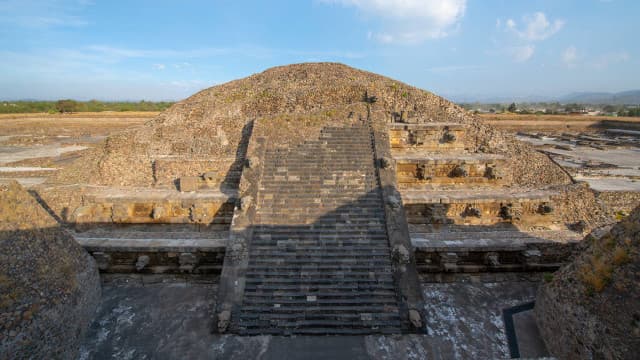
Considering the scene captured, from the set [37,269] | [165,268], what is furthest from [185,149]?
[37,269]

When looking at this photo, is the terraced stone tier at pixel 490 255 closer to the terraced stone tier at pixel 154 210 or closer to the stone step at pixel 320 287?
the stone step at pixel 320 287

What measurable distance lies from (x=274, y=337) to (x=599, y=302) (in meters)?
5.55

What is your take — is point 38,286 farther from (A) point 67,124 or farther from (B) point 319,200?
(A) point 67,124

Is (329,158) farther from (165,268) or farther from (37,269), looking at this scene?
(37,269)

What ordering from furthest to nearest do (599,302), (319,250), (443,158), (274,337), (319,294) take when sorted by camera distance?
(443,158) < (319,250) < (319,294) < (274,337) < (599,302)

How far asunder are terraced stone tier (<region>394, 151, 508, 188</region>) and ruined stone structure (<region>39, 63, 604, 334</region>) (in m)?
0.05

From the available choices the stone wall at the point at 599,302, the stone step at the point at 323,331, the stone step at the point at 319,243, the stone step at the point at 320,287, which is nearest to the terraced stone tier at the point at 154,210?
the stone step at the point at 319,243

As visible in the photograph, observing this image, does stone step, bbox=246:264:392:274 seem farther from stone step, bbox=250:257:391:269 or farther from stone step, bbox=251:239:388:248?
stone step, bbox=251:239:388:248

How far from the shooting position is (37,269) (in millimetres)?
5508

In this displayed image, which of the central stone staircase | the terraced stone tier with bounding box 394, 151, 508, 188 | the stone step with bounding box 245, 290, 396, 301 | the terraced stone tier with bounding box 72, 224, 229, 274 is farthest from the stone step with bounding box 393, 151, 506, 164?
the terraced stone tier with bounding box 72, 224, 229, 274

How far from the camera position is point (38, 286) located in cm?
537

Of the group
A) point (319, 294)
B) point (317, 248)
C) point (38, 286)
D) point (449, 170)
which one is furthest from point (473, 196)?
point (38, 286)

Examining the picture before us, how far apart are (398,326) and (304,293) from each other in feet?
6.86

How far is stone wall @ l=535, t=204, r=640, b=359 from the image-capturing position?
13.9ft
